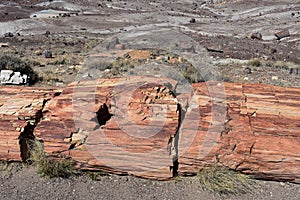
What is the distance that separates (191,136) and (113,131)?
3.86ft

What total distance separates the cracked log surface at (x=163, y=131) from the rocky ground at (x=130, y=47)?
286 mm

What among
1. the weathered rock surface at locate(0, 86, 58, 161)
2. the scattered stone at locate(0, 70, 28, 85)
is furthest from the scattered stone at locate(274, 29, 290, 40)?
the weathered rock surface at locate(0, 86, 58, 161)

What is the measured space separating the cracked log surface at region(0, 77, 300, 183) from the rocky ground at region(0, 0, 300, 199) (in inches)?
11.3

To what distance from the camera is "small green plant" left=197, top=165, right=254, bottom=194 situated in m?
5.07

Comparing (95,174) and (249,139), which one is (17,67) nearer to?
(95,174)

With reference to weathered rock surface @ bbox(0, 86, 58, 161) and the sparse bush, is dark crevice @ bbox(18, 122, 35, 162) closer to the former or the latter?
weathered rock surface @ bbox(0, 86, 58, 161)

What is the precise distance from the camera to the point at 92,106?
5.39m

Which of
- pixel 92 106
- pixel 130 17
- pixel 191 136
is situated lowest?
pixel 130 17

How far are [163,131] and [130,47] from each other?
1645cm

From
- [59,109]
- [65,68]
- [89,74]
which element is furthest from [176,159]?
[65,68]

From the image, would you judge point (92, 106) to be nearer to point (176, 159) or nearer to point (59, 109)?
point (59, 109)

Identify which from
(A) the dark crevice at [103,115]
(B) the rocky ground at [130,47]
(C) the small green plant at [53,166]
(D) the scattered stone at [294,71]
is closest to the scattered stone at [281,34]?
(B) the rocky ground at [130,47]

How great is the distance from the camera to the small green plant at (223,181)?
507 cm

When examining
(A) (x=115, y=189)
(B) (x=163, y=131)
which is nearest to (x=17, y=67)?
(A) (x=115, y=189)
